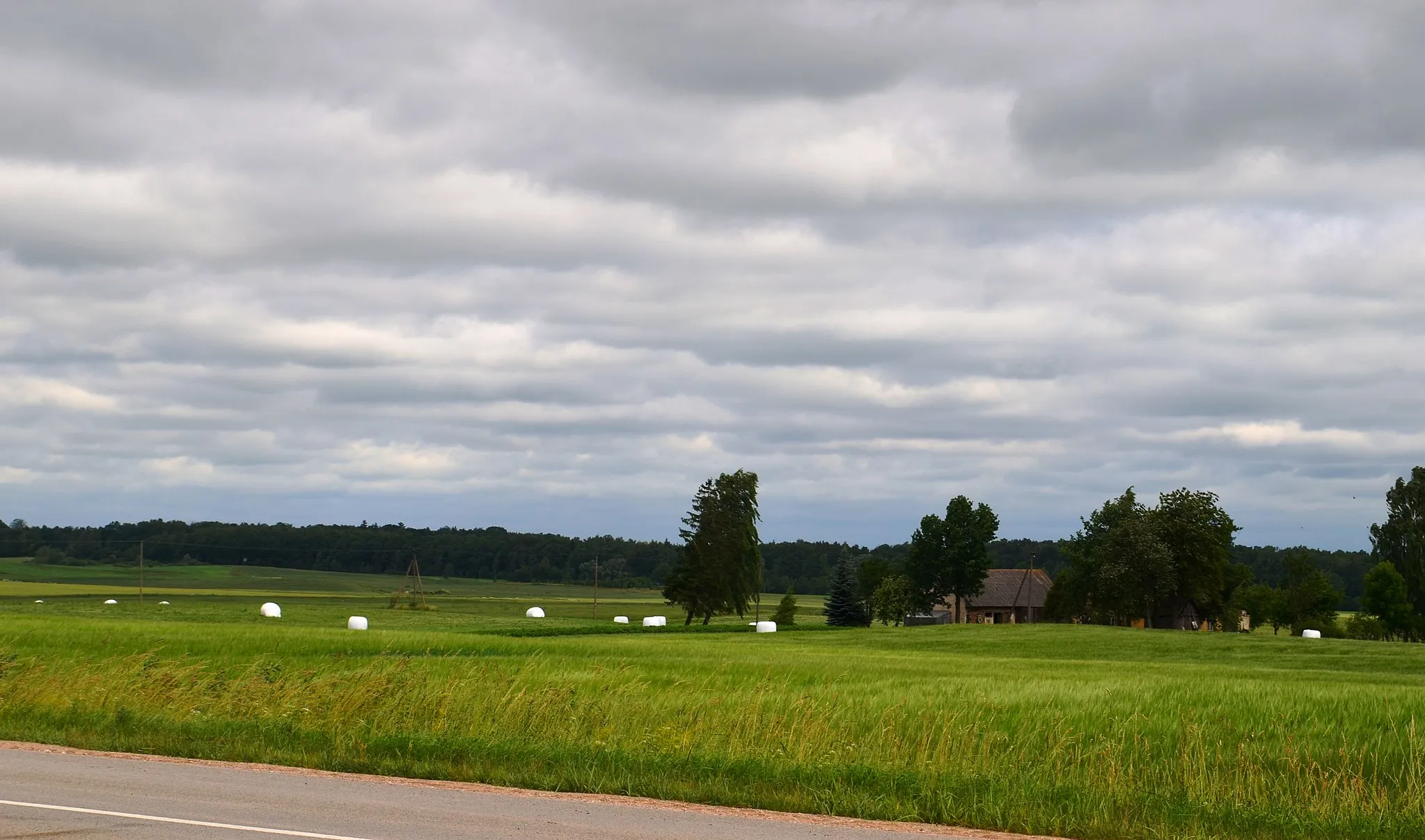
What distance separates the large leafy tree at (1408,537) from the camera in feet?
355

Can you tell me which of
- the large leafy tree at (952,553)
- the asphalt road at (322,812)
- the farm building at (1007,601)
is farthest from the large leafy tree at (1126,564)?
the asphalt road at (322,812)

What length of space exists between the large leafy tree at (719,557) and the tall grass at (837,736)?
202 feet

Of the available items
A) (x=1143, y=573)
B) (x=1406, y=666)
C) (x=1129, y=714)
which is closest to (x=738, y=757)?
(x=1129, y=714)

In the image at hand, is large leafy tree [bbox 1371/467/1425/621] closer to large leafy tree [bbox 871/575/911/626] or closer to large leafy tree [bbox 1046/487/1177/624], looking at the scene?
large leafy tree [bbox 1046/487/1177/624]

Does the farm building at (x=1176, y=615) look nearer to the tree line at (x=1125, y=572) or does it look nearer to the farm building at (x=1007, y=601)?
the tree line at (x=1125, y=572)

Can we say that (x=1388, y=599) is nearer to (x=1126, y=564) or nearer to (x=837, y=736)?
(x=1126, y=564)

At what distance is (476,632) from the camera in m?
70.2

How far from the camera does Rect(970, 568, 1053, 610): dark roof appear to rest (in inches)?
5866

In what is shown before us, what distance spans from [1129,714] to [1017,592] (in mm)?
128398

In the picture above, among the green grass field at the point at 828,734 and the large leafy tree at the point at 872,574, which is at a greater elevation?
the large leafy tree at the point at 872,574

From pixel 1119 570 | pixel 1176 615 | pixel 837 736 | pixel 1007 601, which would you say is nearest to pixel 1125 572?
pixel 1119 570

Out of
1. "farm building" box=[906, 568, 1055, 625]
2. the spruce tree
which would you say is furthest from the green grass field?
"farm building" box=[906, 568, 1055, 625]

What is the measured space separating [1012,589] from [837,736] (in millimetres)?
137517

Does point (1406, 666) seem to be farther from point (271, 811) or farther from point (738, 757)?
point (271, 811)
